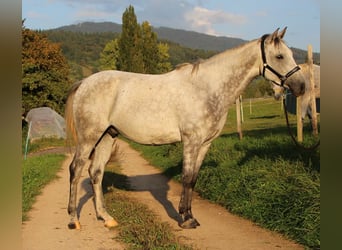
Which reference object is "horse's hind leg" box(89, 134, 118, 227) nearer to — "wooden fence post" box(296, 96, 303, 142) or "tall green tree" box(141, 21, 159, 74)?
"wooden fence post" box(296, 96, 303, 142)

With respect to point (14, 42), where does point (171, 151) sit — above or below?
below

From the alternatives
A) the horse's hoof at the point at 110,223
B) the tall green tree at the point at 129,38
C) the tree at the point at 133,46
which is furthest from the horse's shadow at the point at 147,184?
the tall green tree at the point at 129,38

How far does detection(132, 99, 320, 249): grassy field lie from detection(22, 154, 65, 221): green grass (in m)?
3.22

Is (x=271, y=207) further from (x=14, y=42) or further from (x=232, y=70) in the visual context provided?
(x=14, y=42)

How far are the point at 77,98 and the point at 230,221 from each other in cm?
295

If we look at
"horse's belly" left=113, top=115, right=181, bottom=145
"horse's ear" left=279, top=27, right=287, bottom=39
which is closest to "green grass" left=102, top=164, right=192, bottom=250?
"horse's belly" left=113, top=115, right=181, bottom=145

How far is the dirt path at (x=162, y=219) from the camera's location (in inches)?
176

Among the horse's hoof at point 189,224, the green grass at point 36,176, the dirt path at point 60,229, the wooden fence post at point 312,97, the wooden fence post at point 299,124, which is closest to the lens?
the dirt path at point 60,229

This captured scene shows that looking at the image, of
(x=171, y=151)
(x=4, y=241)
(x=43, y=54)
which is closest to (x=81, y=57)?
(x=43, y=54)

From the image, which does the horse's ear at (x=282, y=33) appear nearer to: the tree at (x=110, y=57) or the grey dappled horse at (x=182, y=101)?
the grey dappled horse at (x=182, y=101)

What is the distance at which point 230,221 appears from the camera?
5.54 m

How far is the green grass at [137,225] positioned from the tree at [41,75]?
1774 cm

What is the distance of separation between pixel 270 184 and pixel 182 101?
2064 millimetres

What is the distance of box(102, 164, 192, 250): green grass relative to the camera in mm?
4289
